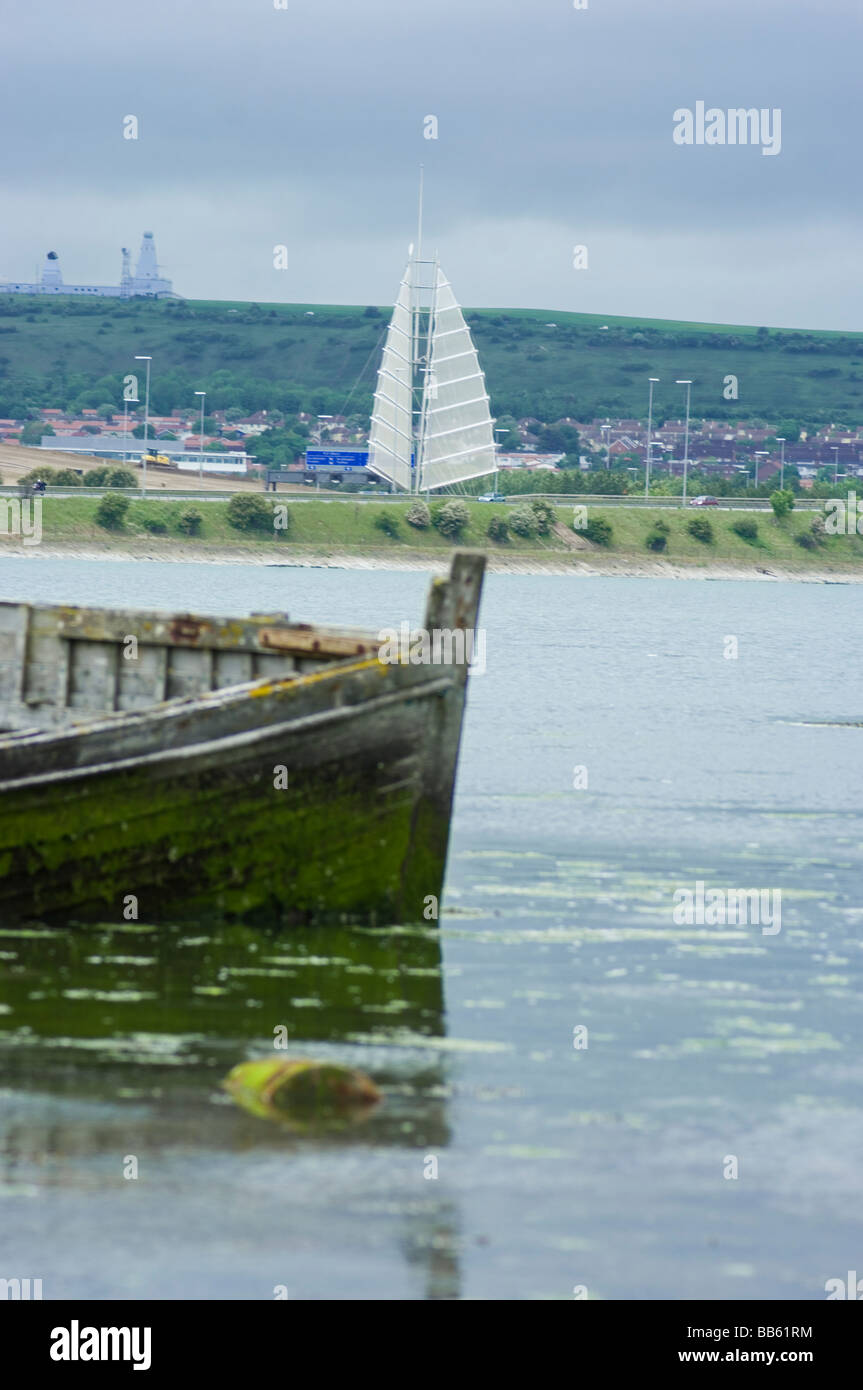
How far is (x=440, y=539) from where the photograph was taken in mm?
170750

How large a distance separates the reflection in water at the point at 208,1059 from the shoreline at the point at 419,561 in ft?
425

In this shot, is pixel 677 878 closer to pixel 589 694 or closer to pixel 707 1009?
pixel 707 1009

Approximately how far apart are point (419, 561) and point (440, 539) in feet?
16.7

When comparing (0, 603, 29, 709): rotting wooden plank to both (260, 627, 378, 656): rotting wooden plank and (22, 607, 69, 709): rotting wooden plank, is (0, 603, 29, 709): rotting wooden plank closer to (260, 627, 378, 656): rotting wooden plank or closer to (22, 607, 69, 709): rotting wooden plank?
(22, 607, 69, 709): rotting wooden plank

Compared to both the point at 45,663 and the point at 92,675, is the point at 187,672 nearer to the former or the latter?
the point at 92,675

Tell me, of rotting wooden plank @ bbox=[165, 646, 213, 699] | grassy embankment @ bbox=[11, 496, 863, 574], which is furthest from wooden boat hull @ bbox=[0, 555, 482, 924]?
grassy embankment @ bbox=[11, 496, 863, 574]

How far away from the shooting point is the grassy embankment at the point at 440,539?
508 ft

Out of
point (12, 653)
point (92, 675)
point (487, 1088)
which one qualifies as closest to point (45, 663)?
point (12, 653)

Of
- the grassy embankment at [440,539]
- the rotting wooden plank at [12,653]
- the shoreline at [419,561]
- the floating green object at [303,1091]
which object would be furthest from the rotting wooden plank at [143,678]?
the grassy embankment at [440,539]

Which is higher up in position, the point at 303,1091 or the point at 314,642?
the point at 314,642

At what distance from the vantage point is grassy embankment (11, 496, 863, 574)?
15475 cm

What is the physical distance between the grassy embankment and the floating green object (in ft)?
443

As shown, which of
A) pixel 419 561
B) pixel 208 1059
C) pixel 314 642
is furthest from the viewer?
pixel 419 561

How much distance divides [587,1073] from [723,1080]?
100 cm
